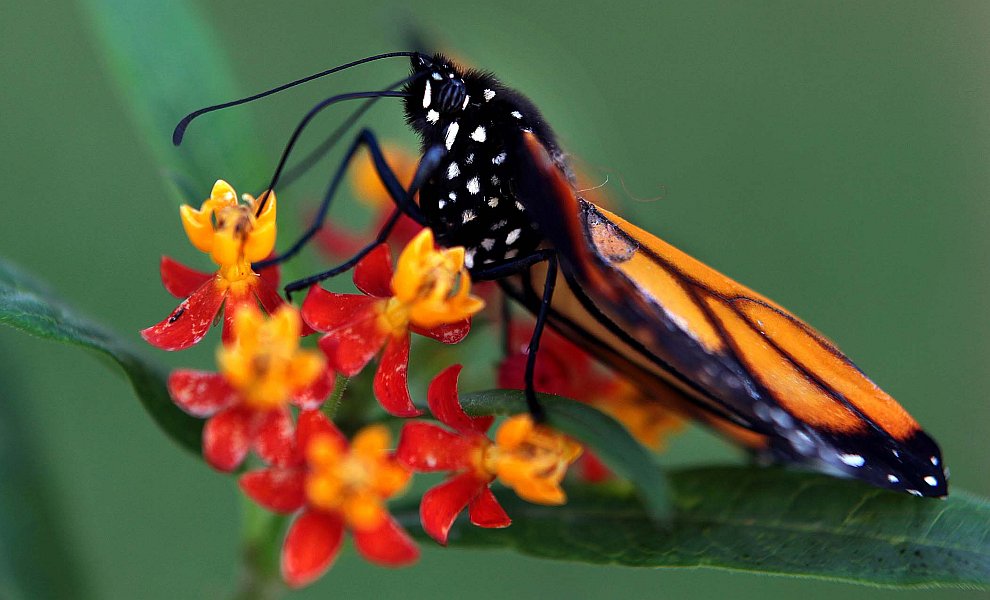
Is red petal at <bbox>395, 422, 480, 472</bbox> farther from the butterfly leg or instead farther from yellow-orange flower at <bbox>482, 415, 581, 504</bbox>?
the butterfly leg

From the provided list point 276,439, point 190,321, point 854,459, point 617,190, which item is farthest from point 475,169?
point 617,190

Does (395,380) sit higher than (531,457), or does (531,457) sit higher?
(395,380)

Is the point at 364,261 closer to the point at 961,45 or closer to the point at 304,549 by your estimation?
the point at 304,549

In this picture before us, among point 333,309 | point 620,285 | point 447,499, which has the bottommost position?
point 447,499

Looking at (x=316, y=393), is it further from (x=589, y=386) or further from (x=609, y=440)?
(x=589, y=386)

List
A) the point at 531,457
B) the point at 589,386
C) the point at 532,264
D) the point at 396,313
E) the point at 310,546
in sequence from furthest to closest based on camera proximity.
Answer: the point at 589,386
the point at 532,264
the point at 396,313
the point at 531,457
the point at 310,546

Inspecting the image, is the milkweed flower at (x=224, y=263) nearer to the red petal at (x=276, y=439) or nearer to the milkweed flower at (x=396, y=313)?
the milkweed flower at (x=396, y=313)

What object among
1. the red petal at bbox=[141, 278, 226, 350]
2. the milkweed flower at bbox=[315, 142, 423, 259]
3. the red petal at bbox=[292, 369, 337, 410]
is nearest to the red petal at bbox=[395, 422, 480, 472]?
the red petal at bbox=[292, 369, 337, 410]
